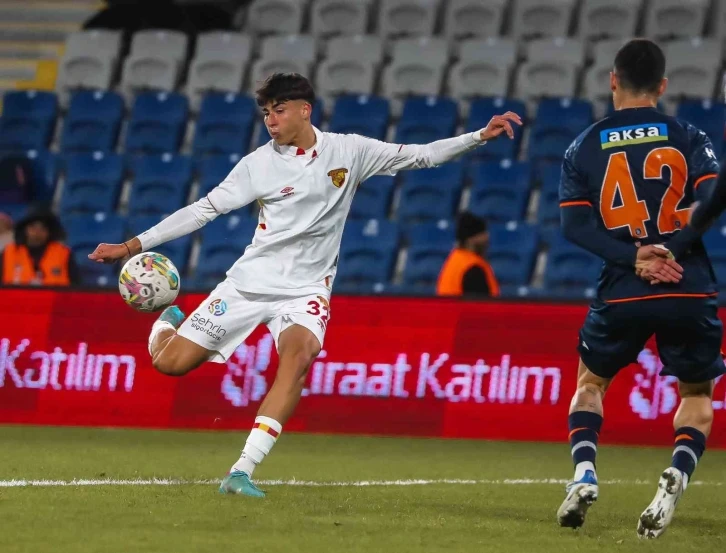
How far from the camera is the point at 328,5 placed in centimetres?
1788

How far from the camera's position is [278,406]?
6.71m

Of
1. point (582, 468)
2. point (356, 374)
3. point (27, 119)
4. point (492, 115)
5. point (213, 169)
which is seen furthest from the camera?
point (27, 119)

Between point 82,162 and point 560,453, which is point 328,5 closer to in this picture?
point 82,162

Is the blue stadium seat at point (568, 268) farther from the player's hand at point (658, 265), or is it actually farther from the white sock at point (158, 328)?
the player's hand at point (658, 265)

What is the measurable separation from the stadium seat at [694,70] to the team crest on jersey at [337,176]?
377 inches

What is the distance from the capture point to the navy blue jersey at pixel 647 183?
5852 millimetres

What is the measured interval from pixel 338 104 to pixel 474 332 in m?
6.20

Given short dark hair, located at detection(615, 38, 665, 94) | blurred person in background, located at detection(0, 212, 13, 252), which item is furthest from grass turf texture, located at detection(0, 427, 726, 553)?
blurred person in background, located at detection(0, 212, 13, 252)

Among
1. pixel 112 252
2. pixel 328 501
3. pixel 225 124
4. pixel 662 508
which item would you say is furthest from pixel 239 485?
pixel 225 124

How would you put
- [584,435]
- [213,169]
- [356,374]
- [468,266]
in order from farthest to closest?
[213,169]
[468,266]
[356,374]
[584,435]

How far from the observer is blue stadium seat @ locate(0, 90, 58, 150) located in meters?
17.0

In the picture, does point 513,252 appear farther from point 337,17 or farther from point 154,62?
point 154,62

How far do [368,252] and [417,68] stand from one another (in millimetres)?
3151

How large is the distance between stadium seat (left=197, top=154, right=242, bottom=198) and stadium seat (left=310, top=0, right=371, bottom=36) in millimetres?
2780
